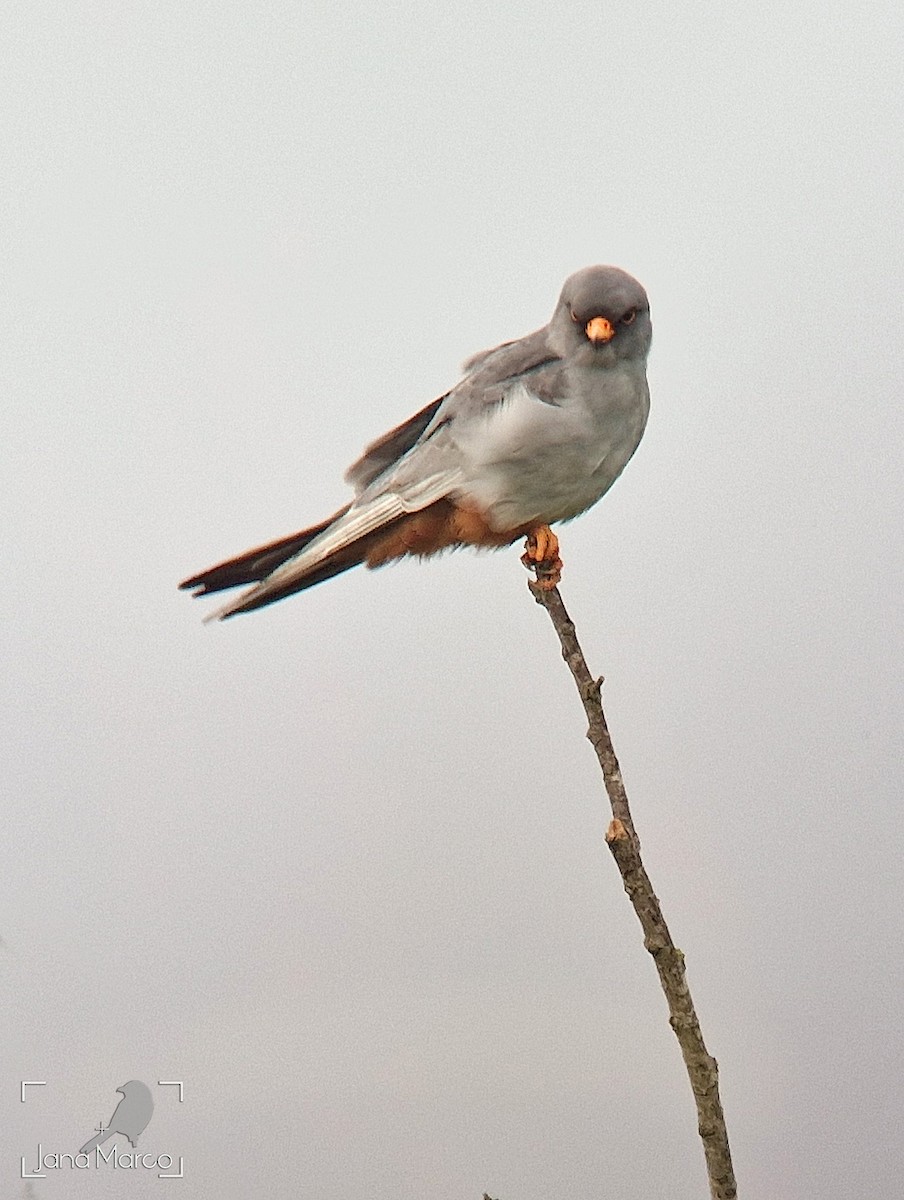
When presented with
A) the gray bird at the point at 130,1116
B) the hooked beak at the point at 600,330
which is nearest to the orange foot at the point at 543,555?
the hooked beak at the point at 600,330

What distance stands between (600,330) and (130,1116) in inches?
48.4

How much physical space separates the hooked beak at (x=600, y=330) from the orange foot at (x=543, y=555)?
224 mm

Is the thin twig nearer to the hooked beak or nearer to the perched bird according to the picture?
the perched bird

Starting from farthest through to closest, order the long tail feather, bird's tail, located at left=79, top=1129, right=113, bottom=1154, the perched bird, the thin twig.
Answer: bird's tail, located at left=79, top=1129, right=113, bottom=1154 → the long tail feather → the perched bird → the thin twig

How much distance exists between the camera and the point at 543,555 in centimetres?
146

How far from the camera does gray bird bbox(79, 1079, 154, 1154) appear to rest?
1.79 metres

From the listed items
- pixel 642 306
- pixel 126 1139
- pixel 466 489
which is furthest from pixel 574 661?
pixel 126 1139

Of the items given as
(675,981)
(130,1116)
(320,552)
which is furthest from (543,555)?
(130,1116)

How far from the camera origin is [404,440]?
1.59 metres

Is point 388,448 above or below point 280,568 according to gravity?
Answer: above

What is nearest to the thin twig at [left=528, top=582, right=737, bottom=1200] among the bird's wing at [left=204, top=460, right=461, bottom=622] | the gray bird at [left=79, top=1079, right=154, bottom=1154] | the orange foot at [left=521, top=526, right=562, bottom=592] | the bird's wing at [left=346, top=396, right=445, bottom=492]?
the orange foot at [left=521, top=526, right=562, bottom=592]

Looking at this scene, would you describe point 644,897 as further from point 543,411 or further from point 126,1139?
point 126,1139

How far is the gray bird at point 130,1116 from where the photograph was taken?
1793 millimetres

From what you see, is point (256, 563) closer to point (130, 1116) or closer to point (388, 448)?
point (388, 448)
